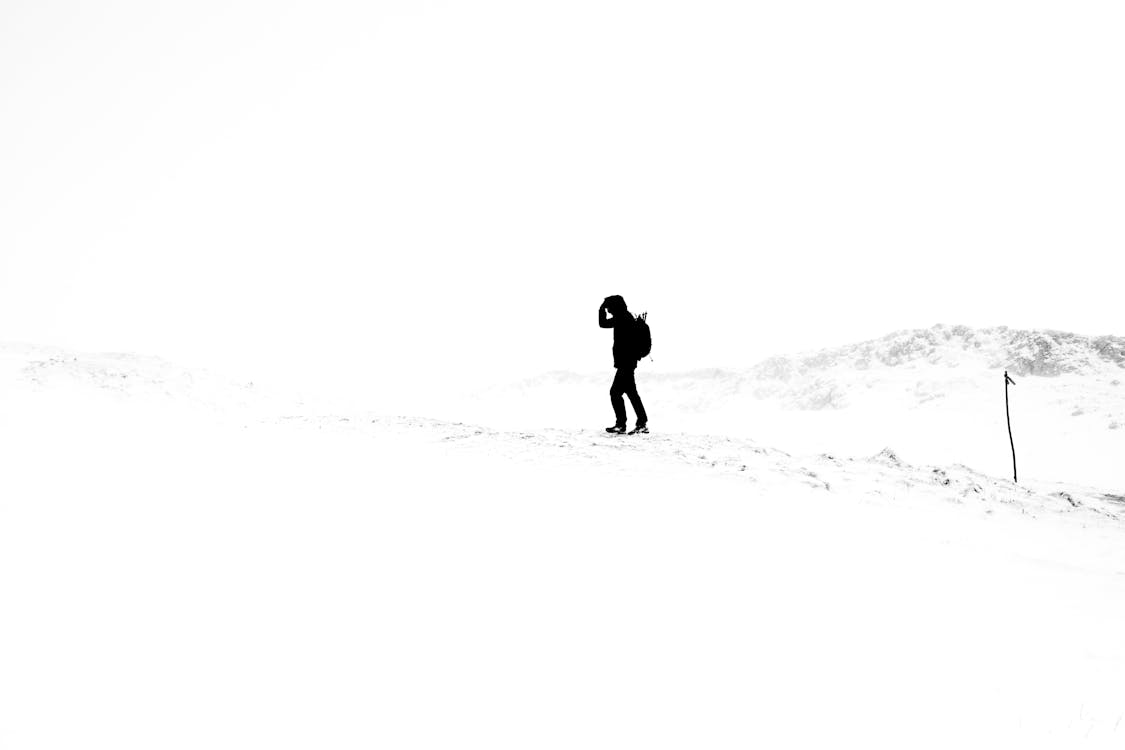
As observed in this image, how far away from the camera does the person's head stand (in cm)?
1000

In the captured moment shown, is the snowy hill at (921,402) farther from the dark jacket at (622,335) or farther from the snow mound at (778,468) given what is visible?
the dark jacket at (622,335)

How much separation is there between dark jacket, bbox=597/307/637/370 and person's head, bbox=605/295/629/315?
0.05 metres

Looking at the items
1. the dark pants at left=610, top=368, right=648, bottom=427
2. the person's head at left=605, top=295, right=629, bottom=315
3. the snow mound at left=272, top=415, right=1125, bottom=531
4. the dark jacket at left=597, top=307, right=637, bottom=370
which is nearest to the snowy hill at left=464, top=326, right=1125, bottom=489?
the snow mound at left=272, top=415, right=1125, bottom=531

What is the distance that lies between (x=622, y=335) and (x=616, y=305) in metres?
0.48

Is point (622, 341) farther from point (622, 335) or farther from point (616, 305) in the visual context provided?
point (616, 305)

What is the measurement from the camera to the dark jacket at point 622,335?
33.0ft

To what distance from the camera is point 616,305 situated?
1008 cm

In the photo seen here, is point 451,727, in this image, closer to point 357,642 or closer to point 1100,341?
point 357,642

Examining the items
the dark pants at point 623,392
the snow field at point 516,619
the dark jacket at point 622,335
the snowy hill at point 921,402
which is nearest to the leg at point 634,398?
the dark pants at point 623,392

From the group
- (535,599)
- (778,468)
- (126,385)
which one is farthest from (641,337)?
(126,385)

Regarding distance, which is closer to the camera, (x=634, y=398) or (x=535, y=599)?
(x=535, y=599)

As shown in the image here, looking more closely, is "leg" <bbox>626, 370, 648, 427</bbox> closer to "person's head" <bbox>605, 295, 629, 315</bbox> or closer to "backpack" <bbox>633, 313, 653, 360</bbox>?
"backpack" <bbox>633, 313, 653, 360</bbox>

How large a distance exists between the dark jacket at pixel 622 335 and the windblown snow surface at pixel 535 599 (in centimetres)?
160

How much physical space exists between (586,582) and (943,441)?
59.1 ft
